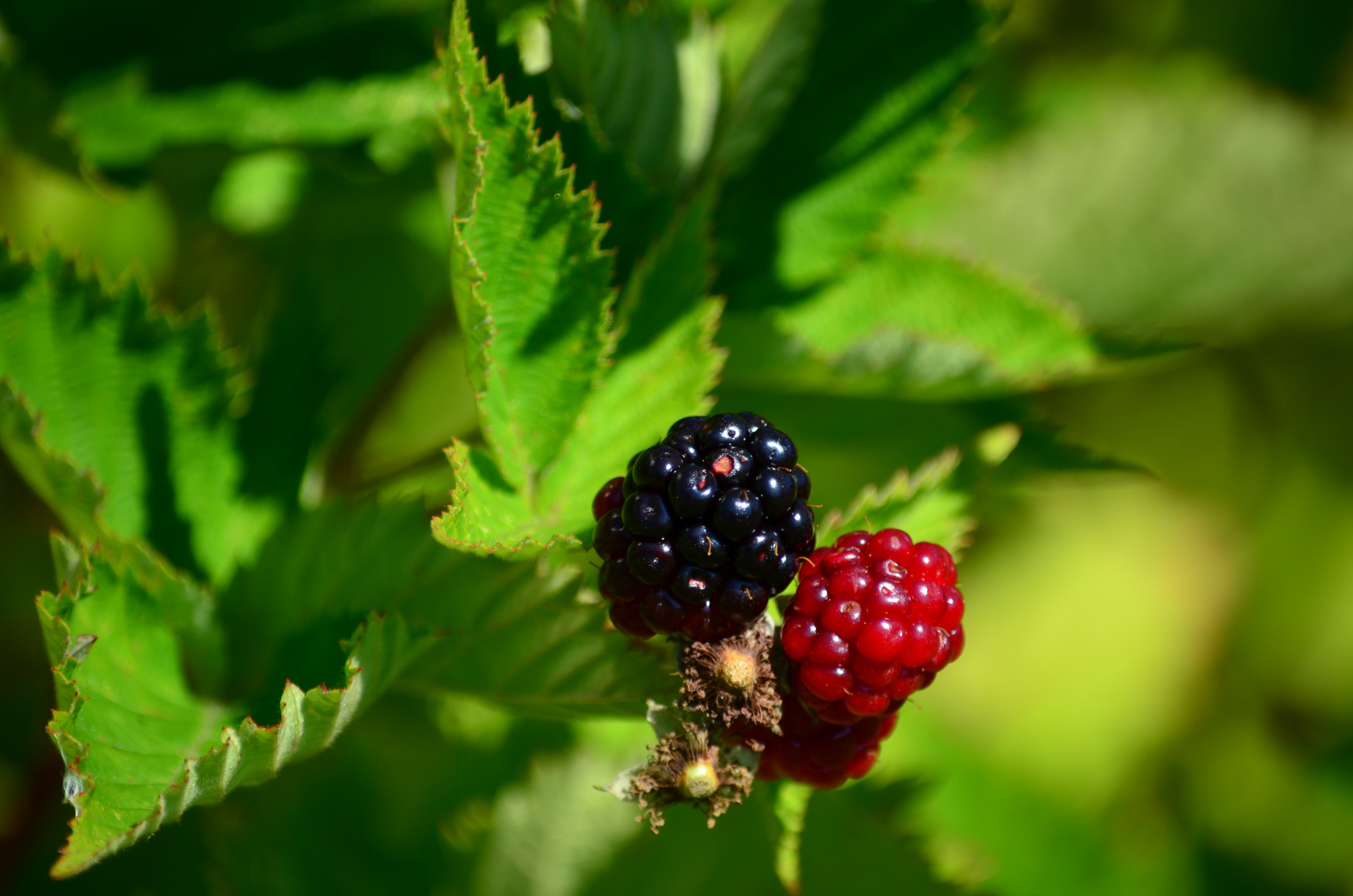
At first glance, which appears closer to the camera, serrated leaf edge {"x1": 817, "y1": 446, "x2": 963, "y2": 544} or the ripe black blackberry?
the ripe black blackberry

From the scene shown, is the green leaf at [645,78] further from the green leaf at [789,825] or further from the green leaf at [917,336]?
the green leaf at [789,825]

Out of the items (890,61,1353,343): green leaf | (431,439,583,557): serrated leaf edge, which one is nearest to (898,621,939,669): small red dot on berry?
(431,439,583,557): serrated leaf edge

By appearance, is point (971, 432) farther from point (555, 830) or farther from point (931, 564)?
point (555, 830)

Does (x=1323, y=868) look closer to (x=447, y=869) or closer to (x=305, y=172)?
(x=447, y=869)

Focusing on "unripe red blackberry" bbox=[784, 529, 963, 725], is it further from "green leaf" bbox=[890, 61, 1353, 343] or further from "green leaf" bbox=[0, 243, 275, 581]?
"green leaf" bbox=[890, 61, 1353, 343]

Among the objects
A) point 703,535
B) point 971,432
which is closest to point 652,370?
point 703,535
